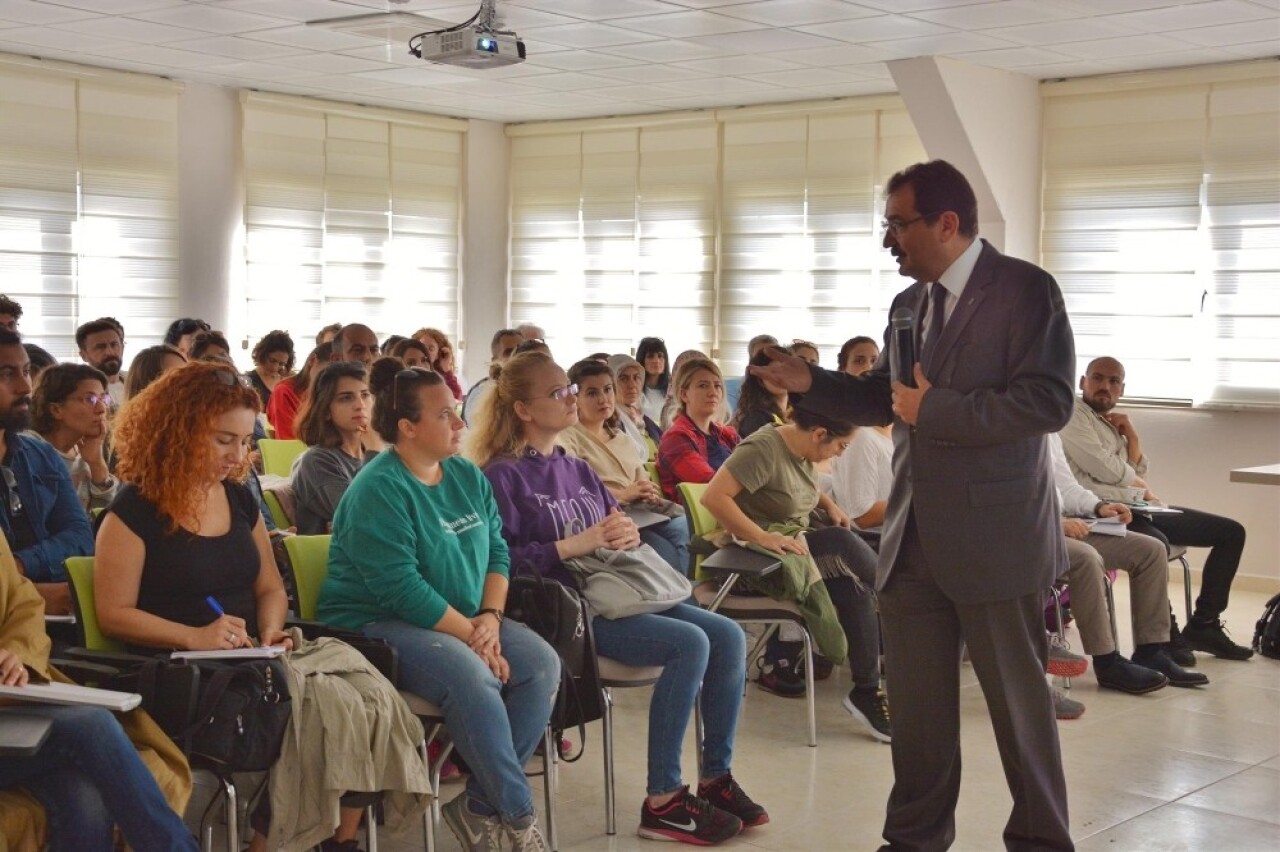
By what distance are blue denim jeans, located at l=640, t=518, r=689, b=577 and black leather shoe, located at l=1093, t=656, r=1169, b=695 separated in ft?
5.77

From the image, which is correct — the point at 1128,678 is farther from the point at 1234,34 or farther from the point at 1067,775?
the point at 1234,34

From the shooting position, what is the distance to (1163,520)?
677 centimetres

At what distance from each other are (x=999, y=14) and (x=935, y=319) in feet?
14.2

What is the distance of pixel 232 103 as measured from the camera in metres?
Result: 10.3

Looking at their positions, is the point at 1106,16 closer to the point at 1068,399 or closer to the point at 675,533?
the point at 675,533

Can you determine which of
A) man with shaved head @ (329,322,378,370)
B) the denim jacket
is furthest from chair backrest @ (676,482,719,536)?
man with shaved head @ (329,322,378,370)

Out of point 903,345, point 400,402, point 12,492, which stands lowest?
point 12,492

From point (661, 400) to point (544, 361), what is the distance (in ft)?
16.4

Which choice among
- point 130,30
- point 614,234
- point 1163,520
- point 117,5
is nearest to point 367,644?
point 1163,520

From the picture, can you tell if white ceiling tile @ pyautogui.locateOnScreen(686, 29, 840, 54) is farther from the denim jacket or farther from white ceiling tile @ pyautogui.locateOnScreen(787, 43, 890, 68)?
the denim jacket

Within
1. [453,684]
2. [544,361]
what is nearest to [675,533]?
[544,361]

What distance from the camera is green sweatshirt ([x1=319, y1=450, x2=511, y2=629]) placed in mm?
3568

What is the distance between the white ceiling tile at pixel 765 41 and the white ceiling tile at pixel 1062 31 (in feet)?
3.11

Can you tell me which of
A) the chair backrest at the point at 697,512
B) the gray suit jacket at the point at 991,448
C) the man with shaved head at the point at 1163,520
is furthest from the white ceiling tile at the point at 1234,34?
the gray suit jacket at the point at 991,448
